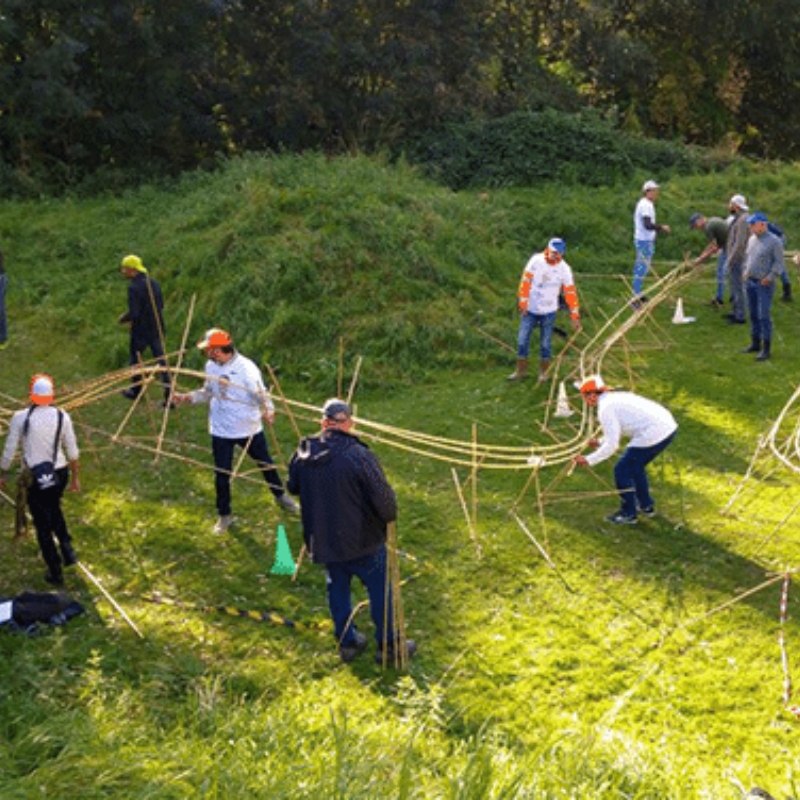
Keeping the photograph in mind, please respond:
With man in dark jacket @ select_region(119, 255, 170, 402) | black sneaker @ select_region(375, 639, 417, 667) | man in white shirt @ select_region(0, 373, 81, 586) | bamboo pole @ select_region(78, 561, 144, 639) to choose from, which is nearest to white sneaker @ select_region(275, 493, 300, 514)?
bamboo pole @ select_region(78, 561, 144, 639)

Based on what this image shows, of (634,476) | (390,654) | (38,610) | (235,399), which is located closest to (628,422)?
(634,476)

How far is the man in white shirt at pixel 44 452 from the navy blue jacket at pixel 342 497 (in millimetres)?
2150

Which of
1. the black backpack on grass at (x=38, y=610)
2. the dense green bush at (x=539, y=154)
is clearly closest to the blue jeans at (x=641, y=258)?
the dense green bush at (x=539, y=154)

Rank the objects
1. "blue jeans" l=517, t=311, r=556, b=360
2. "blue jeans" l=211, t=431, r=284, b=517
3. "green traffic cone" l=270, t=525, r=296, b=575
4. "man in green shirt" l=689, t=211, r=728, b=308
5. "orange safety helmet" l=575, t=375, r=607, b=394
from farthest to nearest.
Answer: "man in green shirt" l=689, t=211, r=728, b=308
"blue jeans" l=517, t=311, r=556, b=360
"blue jeans" l=211, t=431, r=284, b=517
"orange safety helmet" l=575, t=375, r=607, b=394
"green traffic cone" l=270, t=525, r=296, b=575

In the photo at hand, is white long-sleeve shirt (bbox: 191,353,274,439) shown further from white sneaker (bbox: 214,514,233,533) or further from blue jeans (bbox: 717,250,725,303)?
blue jeans (bbox: 717,250,725,303)

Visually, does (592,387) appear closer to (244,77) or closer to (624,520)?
(624,520)

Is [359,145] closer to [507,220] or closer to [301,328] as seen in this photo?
[507,220]

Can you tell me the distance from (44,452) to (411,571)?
2.84 meters

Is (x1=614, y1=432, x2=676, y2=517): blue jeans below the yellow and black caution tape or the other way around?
the other way around

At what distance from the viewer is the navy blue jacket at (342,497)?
640 cm

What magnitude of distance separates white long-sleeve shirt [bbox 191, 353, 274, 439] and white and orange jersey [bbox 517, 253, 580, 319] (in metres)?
4.03

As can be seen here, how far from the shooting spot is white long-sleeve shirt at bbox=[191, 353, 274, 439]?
8.35m

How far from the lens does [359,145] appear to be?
875 inches

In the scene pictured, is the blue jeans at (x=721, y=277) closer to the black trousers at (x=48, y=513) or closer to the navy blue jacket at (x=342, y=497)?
the navy blue jacket at (x=342, y=497)
